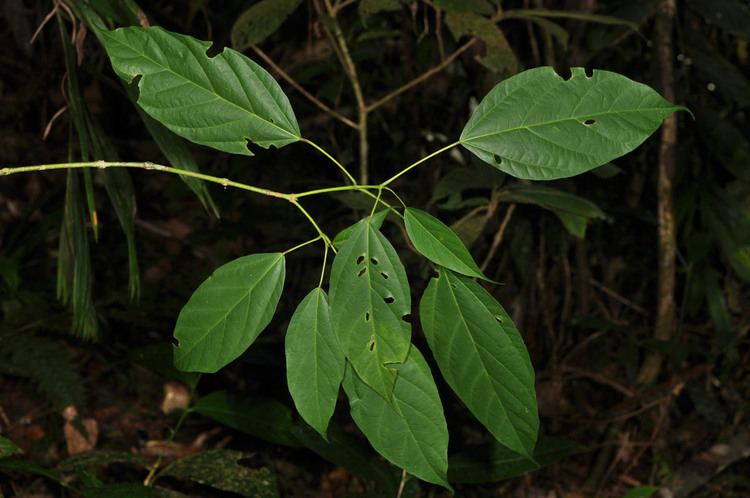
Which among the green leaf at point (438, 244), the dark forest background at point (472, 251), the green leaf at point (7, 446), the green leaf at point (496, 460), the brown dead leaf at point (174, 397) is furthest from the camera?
the brown dead leaf at point (174, 397)

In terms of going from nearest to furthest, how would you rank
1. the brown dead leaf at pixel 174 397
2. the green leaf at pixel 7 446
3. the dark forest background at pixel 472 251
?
the green leaf at pixel 7 446
the dark forest background at pixel 472 251
the brown dead leaf at pixel 174 397

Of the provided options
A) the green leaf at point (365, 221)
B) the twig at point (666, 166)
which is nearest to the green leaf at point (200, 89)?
the green leaf at point (365, 221)

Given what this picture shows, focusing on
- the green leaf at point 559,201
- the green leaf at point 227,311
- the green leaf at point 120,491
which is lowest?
the green leaf at point 120,491

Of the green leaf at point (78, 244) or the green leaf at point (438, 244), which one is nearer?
the green leaf at point (438, 244)

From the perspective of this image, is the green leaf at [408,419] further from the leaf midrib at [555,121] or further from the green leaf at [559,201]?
the green leaf at [559,201]

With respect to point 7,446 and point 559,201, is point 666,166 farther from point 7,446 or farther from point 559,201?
point 7,446

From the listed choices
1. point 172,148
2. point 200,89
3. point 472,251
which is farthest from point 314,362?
point 472,251
